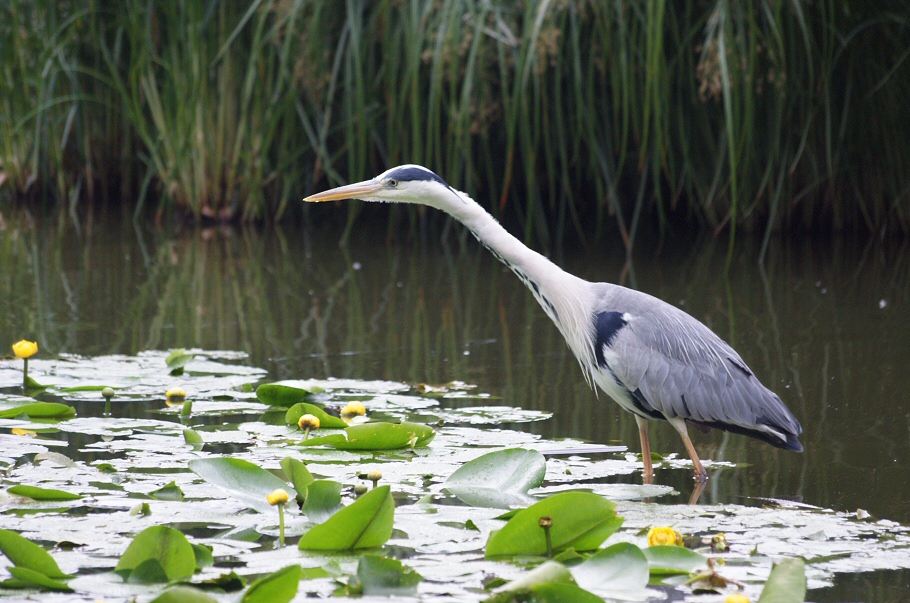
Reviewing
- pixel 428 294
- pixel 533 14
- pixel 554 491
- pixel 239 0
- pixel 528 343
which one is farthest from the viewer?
pixel 239 0

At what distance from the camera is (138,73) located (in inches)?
386

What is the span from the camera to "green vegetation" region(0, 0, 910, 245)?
805 centimetres

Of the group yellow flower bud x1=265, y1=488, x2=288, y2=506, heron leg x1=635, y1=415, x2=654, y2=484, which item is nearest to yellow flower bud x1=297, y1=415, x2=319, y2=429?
yellow flower bud x1=265, y1=488, x2=288, y2=506

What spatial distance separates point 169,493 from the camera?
3.32 m

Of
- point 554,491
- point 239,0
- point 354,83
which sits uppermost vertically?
point 239,0

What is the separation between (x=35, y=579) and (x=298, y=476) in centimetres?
88

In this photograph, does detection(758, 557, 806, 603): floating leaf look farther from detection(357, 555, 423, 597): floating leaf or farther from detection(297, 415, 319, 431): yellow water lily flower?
detection(297, 415, 319, 431): yellow water lily flower

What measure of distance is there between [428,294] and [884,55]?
4118mm

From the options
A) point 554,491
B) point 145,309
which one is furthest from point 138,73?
point 554,491

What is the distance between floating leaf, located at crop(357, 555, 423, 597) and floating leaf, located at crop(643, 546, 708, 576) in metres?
0.59

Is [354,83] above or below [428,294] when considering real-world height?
above

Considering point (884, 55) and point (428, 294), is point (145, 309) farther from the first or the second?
point (884, 55)

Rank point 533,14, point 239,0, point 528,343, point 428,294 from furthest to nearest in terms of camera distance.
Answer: point 239,0
point 533,14
point 428,294
point 528,343

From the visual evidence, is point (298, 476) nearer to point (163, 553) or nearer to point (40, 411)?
point (163, 553)
